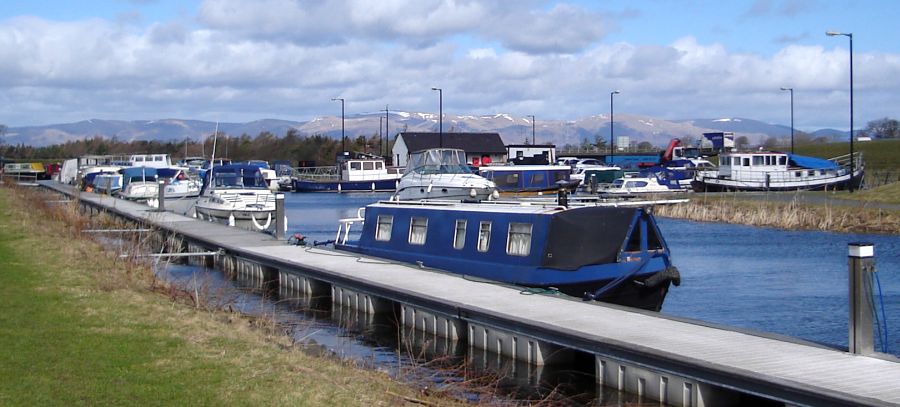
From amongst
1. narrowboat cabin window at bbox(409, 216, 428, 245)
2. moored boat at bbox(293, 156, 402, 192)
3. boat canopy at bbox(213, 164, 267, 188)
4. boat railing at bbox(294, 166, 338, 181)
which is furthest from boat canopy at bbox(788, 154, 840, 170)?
narrowboat cabin window at bbox(409, 216, 428, 245)

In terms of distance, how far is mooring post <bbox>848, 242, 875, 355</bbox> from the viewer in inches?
492

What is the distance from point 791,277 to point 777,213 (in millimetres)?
15601

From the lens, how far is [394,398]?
11422 millimetres

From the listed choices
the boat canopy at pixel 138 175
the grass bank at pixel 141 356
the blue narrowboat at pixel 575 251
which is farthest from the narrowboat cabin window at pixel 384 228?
the boat canopy at pixel 138 175

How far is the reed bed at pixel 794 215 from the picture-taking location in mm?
40281

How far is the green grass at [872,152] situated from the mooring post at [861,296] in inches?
2830

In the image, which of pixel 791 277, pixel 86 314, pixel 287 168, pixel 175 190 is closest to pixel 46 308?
pixel 86 314

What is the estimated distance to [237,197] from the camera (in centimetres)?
4219

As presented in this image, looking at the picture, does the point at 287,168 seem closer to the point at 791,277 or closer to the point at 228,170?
the point at 228,170

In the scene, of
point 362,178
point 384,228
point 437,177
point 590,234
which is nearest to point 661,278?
point 590,234

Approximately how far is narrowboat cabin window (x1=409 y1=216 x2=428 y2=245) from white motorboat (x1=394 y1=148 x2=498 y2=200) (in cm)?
1211

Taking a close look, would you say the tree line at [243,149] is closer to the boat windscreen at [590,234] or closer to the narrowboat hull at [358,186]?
the narrowboat hull at [358,186]

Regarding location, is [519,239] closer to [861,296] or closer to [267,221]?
[861,296]

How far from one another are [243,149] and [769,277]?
11476 cm
